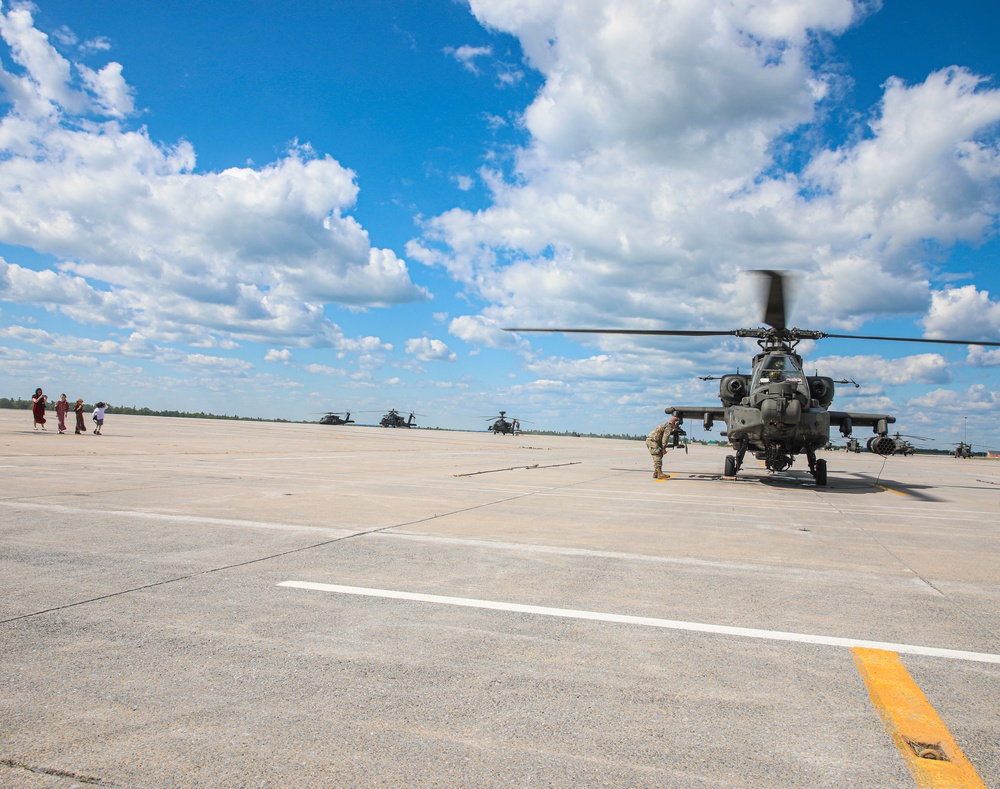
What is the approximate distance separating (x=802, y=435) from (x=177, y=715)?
53.4 feet

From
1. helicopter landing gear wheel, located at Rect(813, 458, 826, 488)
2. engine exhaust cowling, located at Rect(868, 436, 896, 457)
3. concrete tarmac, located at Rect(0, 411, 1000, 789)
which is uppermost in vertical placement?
engine exhaust cowling, located at Rect(868, 436, 896, 457)

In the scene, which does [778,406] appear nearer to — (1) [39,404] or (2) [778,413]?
(2) [778,413]

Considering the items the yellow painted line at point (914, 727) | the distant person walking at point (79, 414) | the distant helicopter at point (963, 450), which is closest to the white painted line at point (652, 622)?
the yellow painted line at point (914, 727)

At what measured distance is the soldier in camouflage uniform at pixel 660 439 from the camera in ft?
61.6

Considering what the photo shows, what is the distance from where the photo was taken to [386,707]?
3008 mm

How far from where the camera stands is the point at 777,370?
667 inches

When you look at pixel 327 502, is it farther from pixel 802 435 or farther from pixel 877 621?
pixel 802 435

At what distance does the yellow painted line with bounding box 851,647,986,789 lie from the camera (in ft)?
8.32

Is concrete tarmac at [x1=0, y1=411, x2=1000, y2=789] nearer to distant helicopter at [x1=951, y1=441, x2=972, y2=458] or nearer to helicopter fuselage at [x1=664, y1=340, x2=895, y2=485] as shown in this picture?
helicopter fuselage at [x1=664, y1=340, x2=895, y2=485]

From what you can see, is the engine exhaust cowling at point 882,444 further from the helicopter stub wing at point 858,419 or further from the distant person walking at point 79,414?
the distant person walking at point 79,414

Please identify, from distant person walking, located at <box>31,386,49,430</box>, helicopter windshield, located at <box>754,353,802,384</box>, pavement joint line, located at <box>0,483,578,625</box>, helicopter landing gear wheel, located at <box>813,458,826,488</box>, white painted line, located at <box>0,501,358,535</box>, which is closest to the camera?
pavement joint line, located at <box>0,483,578,625</box>

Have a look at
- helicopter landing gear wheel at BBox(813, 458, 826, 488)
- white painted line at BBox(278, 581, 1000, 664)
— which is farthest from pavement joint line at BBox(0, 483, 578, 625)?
helicopter landing gear wheel at BBox(813, 458, 826, 488)

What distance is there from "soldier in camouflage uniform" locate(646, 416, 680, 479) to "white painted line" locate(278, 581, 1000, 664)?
14.6m

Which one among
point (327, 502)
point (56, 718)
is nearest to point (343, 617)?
point (56, 718)
